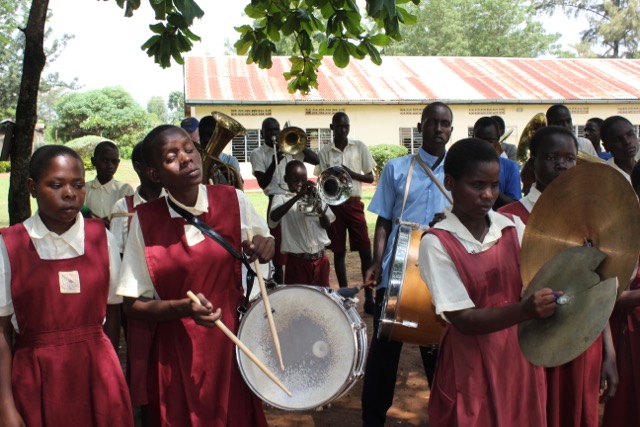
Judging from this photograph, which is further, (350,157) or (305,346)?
(350,157)

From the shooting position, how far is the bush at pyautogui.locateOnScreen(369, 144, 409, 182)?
79.2ft

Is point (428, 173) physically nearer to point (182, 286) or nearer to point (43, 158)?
point (182, 286)

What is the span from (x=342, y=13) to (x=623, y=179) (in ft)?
11.4

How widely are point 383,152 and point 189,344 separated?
21.5m

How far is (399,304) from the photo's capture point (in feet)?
12.6

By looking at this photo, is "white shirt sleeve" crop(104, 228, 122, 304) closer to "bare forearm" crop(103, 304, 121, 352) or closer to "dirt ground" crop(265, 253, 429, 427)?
"bare forearm" crop(103, 304, 121, 352)

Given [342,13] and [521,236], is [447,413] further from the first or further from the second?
[342,13]

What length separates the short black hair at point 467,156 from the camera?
2932 millimetres

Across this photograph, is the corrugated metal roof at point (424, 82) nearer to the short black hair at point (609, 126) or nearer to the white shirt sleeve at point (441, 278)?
the short black hair at point (609, 126)

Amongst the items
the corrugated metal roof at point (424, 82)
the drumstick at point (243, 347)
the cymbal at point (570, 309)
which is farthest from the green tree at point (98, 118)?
the cymbal at point (570, 309)

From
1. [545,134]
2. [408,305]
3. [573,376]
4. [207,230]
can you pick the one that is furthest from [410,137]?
[207,230]

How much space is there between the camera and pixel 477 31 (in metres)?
50.4

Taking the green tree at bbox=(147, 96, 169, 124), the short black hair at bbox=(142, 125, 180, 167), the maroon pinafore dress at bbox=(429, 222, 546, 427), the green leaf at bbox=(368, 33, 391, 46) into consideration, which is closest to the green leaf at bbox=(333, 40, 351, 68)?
the green leaf at bbox=(368, 33, 391, 46)

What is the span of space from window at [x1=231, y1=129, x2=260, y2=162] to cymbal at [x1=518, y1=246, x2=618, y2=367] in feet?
72.1
